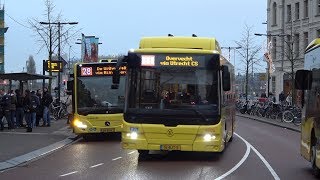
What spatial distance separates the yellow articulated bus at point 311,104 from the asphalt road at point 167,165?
1.93ft

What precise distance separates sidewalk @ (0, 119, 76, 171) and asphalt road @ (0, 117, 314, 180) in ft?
1.44

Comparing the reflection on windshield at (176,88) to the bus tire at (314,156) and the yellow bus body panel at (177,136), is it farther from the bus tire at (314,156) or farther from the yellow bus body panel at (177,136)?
the bus tire at (314,156)

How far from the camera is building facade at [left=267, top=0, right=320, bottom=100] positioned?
57.5 meters

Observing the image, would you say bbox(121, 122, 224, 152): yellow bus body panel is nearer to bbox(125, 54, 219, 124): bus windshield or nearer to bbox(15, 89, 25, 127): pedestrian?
bbox(125, 54, 219, 124): bus windshield

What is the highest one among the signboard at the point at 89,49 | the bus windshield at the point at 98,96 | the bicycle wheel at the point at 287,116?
the signboard at the point at 89,49

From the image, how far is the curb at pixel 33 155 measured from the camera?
1384cm

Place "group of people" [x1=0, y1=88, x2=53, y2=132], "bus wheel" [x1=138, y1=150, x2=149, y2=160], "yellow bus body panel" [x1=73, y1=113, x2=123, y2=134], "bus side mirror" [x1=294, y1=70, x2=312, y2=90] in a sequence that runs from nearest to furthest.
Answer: "bus side mirror" [x1=294, y1=70, x2=312, y2=90] < "bus wheel" [x1=138, y1=150, x2=149, y2=160] < "yellow bus body panel" [x1=73, y1=113, x2=123, y2=134] < "group of people" [x1=0, y1=88, x2=53, y2=132]

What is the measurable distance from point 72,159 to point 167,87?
3389 millimetres

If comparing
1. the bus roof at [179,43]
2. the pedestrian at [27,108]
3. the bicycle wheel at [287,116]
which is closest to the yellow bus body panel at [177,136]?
the bus roof at [179,43]

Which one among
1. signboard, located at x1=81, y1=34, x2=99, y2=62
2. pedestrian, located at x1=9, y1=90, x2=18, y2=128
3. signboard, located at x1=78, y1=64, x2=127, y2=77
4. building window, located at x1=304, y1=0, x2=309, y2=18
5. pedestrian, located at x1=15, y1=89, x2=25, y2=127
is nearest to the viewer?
signboard, located at x1=78, y1=64, x2=127, y2=77

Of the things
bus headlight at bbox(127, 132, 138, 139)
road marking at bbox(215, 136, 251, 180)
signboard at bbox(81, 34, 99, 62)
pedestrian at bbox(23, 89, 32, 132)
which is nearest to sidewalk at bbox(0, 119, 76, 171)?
pedestrian at bbox(23, 89, 32, 132)

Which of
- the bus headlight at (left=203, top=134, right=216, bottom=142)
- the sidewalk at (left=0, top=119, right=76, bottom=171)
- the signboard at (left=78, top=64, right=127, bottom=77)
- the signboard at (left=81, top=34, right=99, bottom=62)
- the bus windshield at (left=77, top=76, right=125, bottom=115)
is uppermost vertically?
the signboard at (left=81, top=34, right=99, bottom=62)

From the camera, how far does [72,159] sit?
1536 centimetres

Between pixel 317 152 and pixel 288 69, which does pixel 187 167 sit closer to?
pixel 317 152
